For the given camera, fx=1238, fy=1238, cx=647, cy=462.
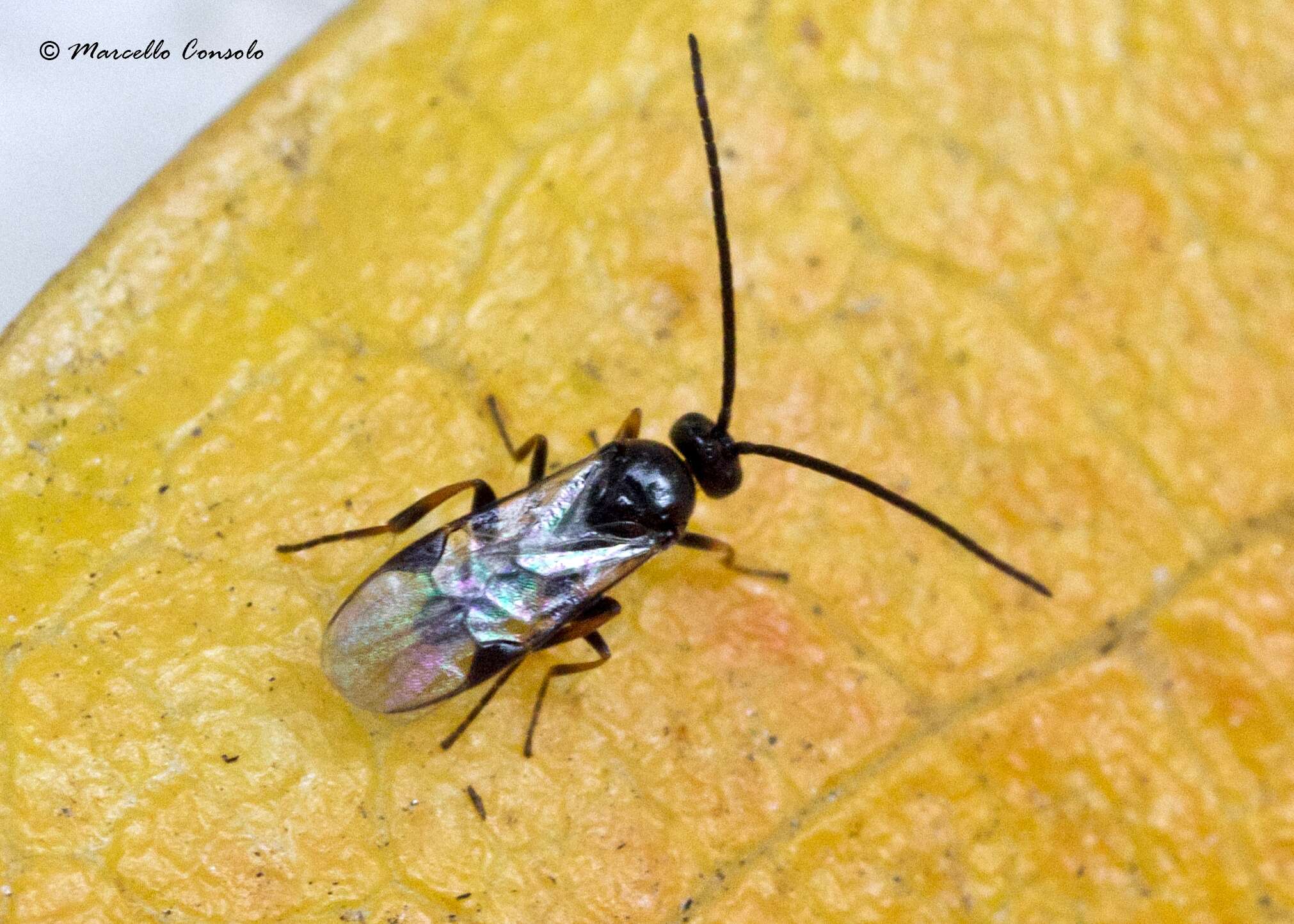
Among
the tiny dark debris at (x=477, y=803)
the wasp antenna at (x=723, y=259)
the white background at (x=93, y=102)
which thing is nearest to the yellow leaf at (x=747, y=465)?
the tiny dark debris at (x=477, y=803)

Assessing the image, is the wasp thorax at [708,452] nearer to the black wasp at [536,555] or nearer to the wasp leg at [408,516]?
the black wasp at [536,555]

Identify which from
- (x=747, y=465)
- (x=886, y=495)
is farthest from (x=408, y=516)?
(x=886, y=495)

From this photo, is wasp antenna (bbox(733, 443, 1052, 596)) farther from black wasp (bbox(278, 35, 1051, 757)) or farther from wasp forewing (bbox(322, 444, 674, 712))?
wasp forewing (bbox(322, 444, 674, 712))

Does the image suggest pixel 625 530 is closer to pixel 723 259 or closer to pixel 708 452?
pixel 708 452

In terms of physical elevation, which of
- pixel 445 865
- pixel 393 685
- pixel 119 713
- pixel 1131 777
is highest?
pixel 119 713

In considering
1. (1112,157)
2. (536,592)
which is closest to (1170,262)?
(1112,157)

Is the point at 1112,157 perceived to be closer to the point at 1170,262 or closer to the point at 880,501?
the point at 1170,262

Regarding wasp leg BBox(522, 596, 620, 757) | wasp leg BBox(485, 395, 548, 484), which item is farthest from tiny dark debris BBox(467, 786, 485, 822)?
wasp leg BBox(485, 395, 548, 484)
